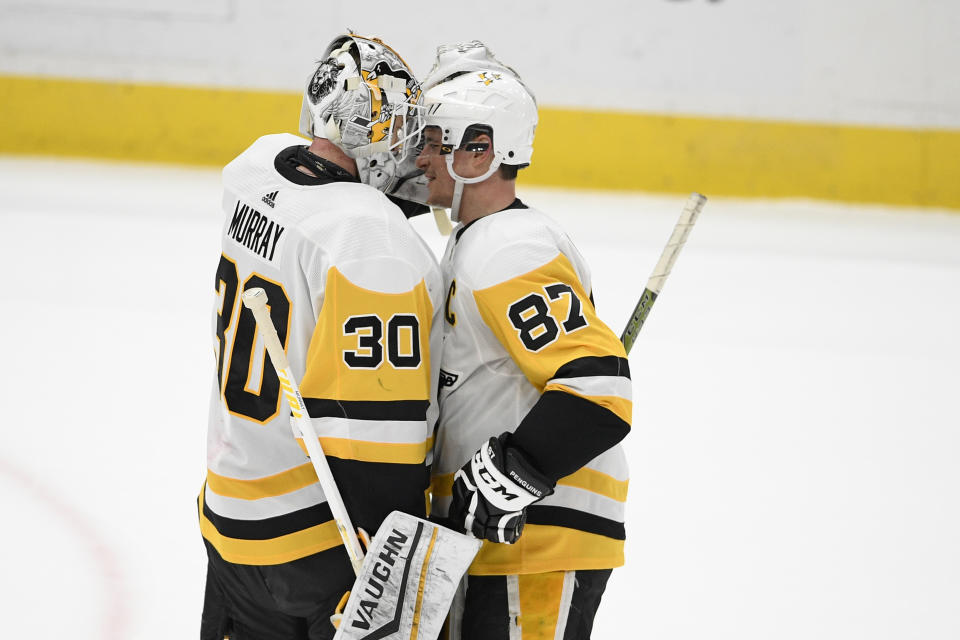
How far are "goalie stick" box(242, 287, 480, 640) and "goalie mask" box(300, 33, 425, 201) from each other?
30cm

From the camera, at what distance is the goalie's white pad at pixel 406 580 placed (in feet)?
4.96

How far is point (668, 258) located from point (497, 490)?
0.61 metres

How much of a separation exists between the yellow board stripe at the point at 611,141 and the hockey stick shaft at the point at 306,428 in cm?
598

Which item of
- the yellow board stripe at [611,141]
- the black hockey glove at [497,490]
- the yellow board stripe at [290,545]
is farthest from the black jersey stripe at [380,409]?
the yellow board stripe at [611,141]

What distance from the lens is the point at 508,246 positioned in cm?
157

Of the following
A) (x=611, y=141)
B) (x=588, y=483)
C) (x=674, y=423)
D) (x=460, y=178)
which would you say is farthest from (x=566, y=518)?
(x=611, y=141)

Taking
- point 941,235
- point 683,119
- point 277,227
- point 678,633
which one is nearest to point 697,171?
point 683,119

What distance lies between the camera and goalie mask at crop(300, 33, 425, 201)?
63.2 inches

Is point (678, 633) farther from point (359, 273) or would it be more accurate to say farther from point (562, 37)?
point (562, 37)

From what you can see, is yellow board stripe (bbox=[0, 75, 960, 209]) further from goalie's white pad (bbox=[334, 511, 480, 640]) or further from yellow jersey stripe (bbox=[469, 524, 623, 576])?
goalie's white pad (bbox=[334, 511, 480, 640])

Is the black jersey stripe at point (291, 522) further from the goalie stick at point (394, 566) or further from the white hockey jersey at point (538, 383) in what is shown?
the white hockey jersey at point (538, 383)

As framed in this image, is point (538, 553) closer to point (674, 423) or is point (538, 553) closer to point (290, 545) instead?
point (290, 545)

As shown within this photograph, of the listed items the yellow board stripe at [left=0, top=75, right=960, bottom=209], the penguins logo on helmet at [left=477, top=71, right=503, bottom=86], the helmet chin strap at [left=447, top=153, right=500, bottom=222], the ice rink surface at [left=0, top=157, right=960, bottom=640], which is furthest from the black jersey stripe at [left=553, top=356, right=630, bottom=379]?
the yellow board stripe at [left=0, top=75, right=960, bottom=209]

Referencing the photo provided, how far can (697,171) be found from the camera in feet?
24.4
